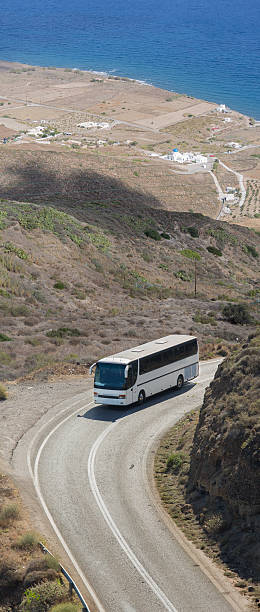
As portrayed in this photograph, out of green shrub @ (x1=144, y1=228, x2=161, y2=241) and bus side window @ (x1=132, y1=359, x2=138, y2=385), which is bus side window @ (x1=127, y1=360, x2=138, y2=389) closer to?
bus side window @ (x1=132, y1=359, x2=138, y2=385)

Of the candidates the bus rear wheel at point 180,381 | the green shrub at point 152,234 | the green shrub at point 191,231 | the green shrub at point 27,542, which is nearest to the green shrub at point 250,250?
the green shrub at point 191,231

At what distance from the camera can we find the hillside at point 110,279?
35.8 m

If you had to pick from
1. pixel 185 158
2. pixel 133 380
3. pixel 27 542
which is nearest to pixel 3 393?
pixel 133 380

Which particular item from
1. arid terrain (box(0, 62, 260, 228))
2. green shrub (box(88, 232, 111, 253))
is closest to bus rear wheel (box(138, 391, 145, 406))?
green shrub (box(88, 232, 111, 253))

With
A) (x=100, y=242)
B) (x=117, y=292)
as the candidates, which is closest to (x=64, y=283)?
(x=117, y=292)

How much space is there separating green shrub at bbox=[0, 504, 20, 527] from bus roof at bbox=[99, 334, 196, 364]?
9.99m

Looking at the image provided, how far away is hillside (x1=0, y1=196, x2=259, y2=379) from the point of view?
117 feet

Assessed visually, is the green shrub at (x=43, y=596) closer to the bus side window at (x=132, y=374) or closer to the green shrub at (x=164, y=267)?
the bus side window at (x=132, y=374)

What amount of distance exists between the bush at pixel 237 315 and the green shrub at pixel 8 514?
29435 millimetres

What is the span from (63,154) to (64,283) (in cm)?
7062

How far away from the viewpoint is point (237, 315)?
44250 millimetres

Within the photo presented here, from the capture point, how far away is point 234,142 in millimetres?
156250

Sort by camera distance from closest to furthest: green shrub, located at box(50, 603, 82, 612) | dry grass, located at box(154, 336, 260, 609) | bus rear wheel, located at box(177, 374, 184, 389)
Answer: green shrub, located at box(50, 603, 82, 612)
dry grass, located at box(154, 336, 260, 609)
bus rear wheel, located at box(177, 374, 184, 389)

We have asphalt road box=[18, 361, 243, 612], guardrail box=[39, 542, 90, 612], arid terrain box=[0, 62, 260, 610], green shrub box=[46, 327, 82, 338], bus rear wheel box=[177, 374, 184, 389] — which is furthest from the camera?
green shrub box=[46, 327, 82, 338]
